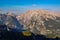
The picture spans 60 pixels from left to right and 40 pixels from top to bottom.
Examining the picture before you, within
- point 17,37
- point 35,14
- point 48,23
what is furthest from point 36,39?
point 35,14

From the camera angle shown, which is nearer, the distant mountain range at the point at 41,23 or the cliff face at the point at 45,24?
the distant mountain range at the point at 41,23

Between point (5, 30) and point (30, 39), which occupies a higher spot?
point (5, 30)

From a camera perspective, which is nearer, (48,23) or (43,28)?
(48,23)

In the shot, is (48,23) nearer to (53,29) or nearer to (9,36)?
(53,29)

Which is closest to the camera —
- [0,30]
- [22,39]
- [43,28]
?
[0,30]

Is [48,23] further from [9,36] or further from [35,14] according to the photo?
[9,36]

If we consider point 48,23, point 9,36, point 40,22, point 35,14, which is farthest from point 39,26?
point 9,36

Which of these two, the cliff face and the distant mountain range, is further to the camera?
the cliff face

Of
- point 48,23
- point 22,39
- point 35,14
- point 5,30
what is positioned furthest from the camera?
point 35,14

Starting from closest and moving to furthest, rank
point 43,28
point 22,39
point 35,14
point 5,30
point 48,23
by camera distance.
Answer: point 5,30, point 22,39, point 48,23, point 43,28, point 35,14
